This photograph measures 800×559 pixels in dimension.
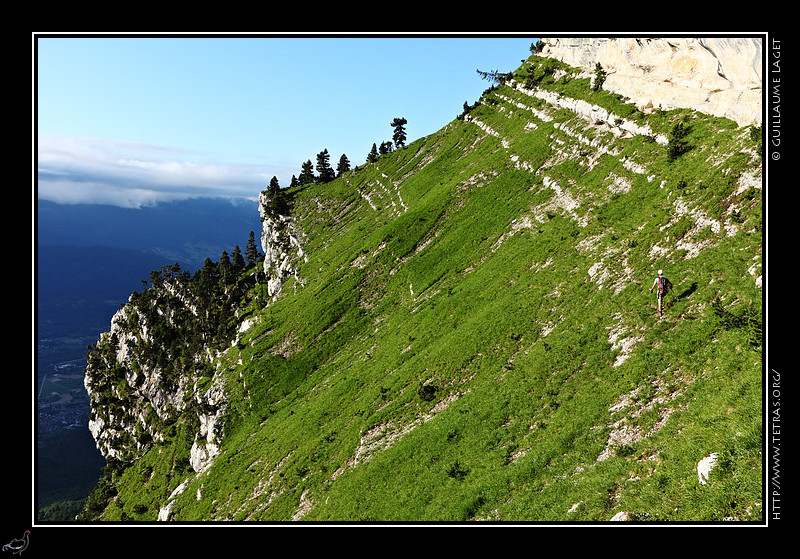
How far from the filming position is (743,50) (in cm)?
2994

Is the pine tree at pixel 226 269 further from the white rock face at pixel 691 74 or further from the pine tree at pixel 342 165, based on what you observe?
the white rock face at pixel 691 74

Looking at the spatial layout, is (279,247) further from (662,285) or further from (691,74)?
(662,285)

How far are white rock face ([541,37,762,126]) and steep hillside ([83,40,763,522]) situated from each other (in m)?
1.97

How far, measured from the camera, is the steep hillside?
16.6 m

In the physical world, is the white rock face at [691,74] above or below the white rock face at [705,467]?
above

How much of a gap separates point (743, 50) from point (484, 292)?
30.1 m

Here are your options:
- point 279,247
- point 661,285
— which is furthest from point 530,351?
point 279,247

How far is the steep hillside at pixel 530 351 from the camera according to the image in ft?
54.4

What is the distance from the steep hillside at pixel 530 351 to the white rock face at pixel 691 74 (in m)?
1.97
